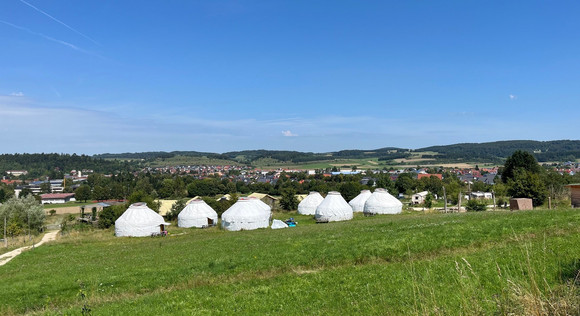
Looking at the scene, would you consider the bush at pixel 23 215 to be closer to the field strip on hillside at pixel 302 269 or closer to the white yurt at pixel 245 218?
the white yurt at pixel 245 218

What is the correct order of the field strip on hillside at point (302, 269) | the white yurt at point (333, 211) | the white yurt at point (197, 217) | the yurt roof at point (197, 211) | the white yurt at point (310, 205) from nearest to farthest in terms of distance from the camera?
the field strip on hillside at point (302, 269)
the white yurt at point (333, 211)
the white yurt at point (197, 217)
the yurt roof at point (197, 211)
the white yurt at point (310, 205)

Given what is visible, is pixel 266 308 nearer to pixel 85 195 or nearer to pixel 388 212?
pixel 388 212

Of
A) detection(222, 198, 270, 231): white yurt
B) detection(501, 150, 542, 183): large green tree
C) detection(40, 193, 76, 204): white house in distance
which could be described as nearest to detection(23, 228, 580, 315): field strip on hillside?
detection(222, 198, 270, 231): white yurt

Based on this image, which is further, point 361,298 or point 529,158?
point 529,158

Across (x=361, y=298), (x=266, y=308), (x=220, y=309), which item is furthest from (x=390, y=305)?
(x=220, y=309)

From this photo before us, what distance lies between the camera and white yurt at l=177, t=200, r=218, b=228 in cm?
5200

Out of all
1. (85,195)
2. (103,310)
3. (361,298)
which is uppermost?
(361,298)

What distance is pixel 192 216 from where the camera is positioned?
5206 cm

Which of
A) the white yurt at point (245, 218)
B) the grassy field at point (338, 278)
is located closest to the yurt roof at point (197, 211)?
the white yurt at point (245, 218)

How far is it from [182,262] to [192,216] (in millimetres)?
34243

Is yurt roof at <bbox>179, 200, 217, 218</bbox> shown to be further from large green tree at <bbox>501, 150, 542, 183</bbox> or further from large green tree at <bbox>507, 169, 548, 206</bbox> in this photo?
large green tree at <bbox>501, 150, 542, 183</bbox>

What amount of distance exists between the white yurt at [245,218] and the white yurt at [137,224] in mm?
8647

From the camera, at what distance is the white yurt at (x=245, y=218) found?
45844 millimetres

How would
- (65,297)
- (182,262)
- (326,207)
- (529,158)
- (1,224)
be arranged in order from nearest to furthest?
(65,297)
(182,262)
(326,207)
(1,224)
(529,158)
